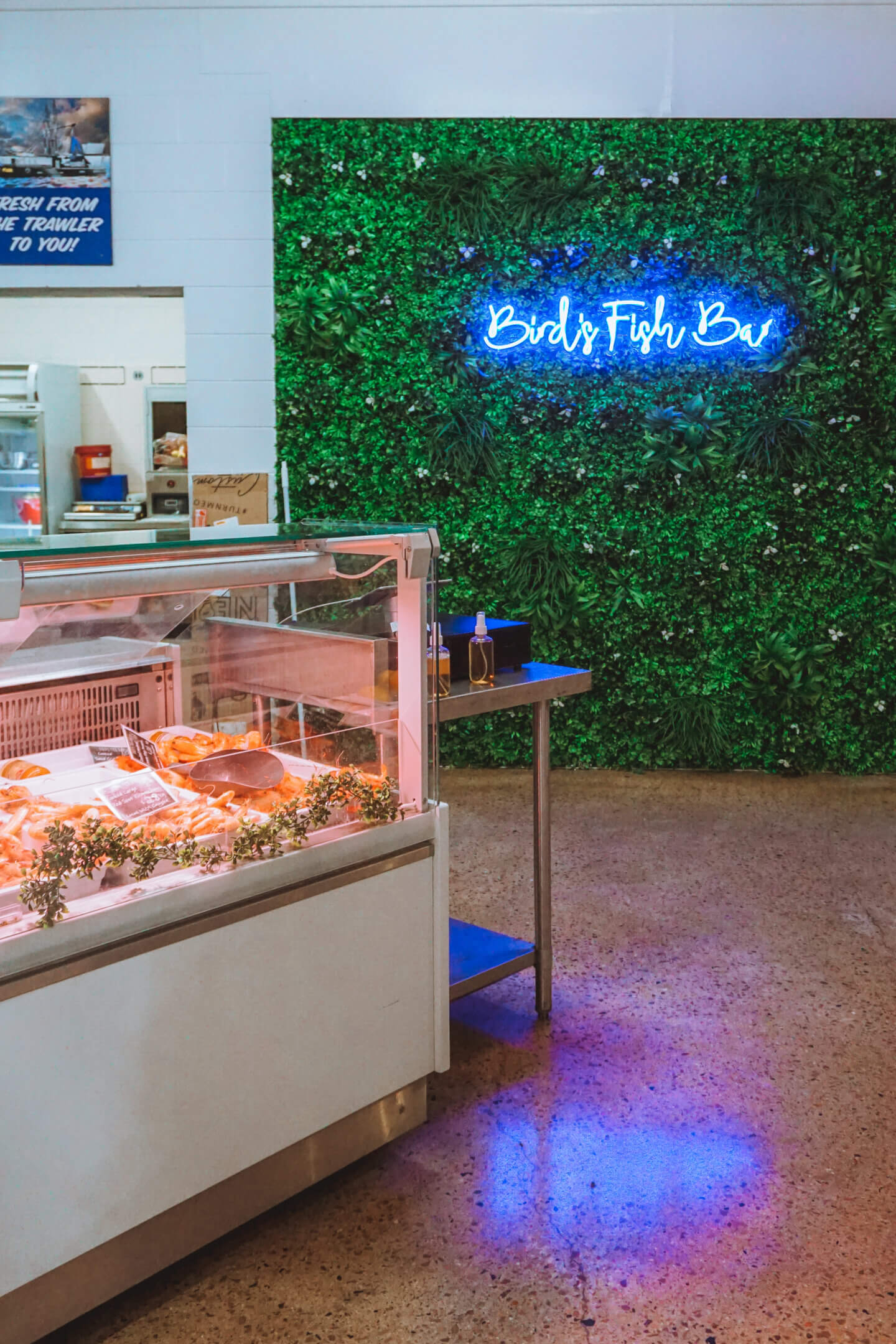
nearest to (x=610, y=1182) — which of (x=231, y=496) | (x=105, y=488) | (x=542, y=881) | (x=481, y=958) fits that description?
(x=481, y=958)

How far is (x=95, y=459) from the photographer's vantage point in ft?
25.7

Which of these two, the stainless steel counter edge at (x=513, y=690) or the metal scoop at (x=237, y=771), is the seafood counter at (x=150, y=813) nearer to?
the metal scoop at (x=237, y=771)

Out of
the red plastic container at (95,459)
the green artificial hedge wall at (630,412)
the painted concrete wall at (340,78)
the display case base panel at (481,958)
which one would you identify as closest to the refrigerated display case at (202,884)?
the display case base panel at (481,958)

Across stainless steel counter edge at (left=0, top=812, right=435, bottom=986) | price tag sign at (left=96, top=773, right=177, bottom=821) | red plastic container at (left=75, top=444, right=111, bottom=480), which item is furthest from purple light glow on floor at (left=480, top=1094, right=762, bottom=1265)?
red plastic container at (left=75, top=444, right=111, bottom=480)

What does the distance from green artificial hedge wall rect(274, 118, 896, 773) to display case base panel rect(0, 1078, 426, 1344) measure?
3.42 metres

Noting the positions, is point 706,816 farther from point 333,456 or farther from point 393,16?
point 393,16

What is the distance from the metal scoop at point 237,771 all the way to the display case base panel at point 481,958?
0.93 m

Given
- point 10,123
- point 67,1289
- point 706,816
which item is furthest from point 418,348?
point 67,1289

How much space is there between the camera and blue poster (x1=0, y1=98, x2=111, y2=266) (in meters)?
5.45

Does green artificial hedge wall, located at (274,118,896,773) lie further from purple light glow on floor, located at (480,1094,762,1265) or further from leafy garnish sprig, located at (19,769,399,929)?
leafy garnish sprig, located at (19,769,399,929)

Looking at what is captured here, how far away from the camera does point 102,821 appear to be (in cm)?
210

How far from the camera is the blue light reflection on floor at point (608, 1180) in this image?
7.80 feet

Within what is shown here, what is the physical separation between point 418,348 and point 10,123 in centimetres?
222

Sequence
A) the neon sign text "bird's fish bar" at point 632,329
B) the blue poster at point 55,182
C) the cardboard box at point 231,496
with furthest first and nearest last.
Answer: the neon sign text "bird's fish bar" at point 632,329 < the blue poster at point 55,182 < the cardboard box at point 231,496
